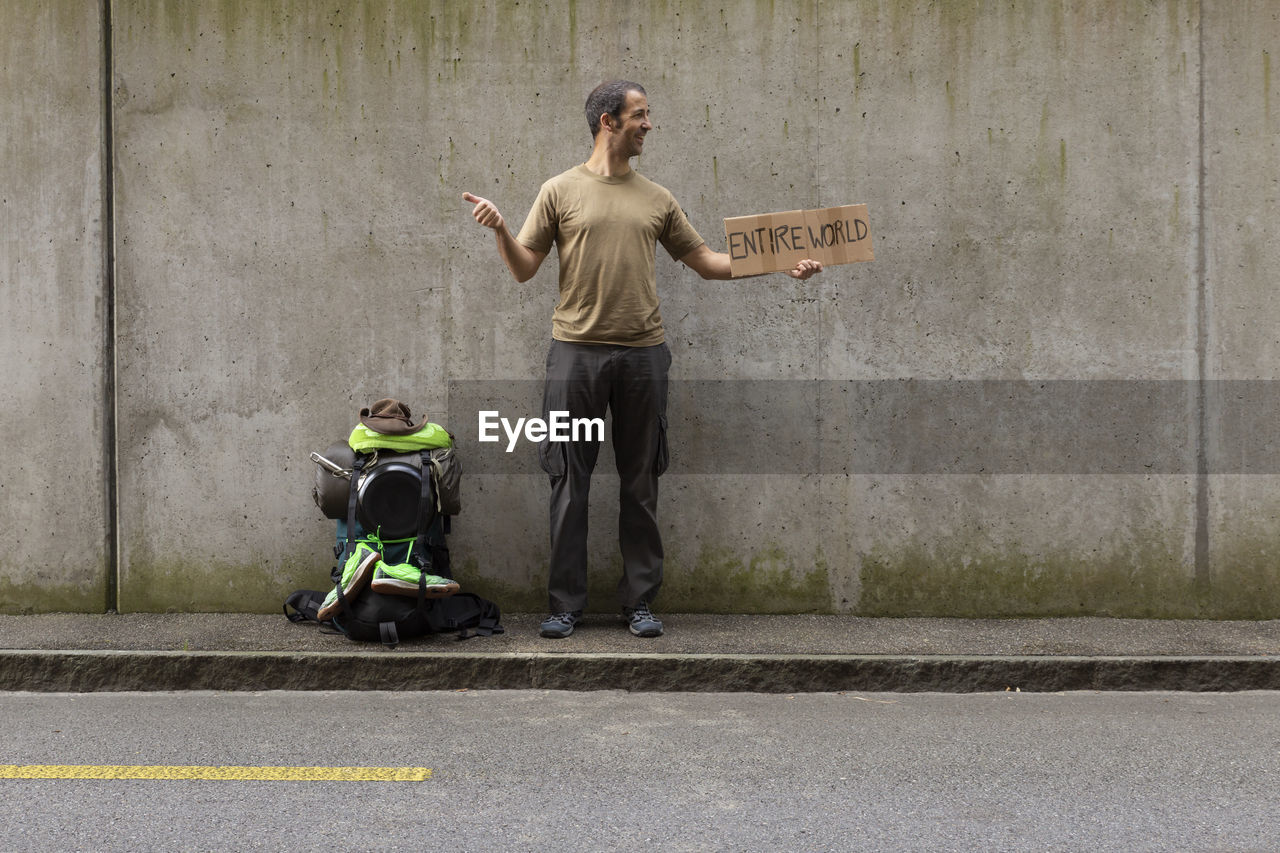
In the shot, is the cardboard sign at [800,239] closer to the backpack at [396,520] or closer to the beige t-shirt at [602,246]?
the beige t-shirt at [602,246]

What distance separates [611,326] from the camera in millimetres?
5434

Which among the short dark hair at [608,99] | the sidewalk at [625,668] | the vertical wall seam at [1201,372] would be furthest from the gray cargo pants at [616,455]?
the vertical wall seam at [1201,372]

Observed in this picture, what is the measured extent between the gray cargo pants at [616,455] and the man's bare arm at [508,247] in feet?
1.26

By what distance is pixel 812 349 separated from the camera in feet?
Result: 19.5

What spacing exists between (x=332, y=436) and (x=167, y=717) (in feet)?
5.87

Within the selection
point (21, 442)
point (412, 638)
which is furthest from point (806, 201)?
point (21, 442)

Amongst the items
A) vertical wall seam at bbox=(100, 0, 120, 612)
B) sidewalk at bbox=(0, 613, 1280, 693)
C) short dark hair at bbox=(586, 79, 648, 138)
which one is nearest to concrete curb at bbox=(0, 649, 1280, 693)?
sidewalk at bbox=(0, 613, 1280, 693)

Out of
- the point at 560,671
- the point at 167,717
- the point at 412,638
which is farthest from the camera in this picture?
the point at 412,638

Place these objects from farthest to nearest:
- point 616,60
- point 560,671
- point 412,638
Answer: point 616,60
point 412,638
point 560,671

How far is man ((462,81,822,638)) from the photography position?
5.40m

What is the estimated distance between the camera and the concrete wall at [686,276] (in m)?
5.86

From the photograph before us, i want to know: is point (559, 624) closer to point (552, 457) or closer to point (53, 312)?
point (552, 457)

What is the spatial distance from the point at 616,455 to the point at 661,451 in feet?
0.75

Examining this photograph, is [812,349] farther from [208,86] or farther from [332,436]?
[208,86]
